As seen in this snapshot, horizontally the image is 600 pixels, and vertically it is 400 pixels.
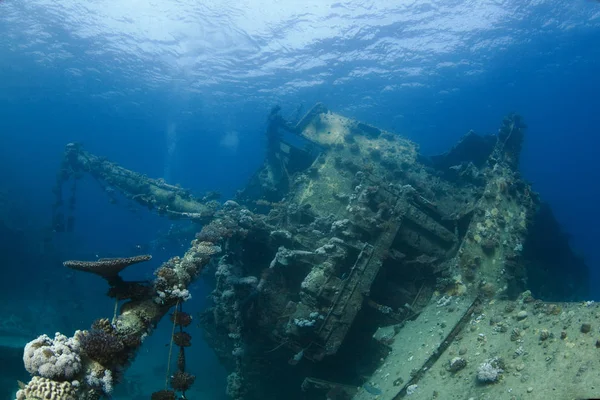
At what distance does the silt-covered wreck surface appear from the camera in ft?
21.9

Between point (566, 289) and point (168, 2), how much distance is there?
1490 inches

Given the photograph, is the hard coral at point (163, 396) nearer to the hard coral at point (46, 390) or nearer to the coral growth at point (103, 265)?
the hard coral at point (46, 390)

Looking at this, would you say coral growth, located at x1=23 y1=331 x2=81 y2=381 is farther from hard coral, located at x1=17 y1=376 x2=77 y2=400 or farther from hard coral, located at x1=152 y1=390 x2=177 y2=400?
hard coral, located at x1=152 y1=390 x2=177 y2=400

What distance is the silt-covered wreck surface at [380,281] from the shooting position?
263 inches

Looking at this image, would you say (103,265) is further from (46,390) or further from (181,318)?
(181,318)

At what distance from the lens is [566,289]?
44.0 feet

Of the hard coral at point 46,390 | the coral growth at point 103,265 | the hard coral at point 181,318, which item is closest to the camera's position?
the hard coral at point 46,390

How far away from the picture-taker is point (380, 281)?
9930mm

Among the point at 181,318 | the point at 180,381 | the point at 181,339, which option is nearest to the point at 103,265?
the point at 181,318

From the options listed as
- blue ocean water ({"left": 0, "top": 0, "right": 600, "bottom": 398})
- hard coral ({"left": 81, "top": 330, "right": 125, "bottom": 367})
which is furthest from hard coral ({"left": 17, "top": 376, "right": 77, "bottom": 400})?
blue ocean water ({"left": 0, "top": 0, "right": 600, "bottom": 398})

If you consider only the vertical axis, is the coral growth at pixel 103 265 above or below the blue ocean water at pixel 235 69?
below

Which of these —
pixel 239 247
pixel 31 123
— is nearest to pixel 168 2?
pixel 239 247

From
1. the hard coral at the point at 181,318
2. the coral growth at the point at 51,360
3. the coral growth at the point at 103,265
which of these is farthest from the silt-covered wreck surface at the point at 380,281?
the coral growth at the point at 51,360

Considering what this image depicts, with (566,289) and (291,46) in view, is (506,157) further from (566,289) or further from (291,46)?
(291,46)
